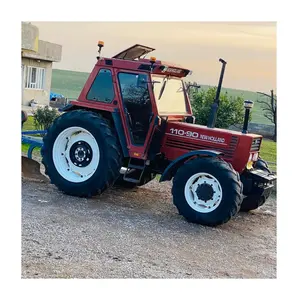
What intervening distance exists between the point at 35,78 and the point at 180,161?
584 inches

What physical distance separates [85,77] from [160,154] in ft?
4.53

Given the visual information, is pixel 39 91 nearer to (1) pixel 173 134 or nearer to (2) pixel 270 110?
(2) pixel 270 110

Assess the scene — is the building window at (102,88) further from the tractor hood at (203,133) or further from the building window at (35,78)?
the building window at (35,78)

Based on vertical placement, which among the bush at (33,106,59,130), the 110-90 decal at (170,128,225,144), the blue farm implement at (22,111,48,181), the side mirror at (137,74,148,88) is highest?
the side mirror at (137,74,148,88)

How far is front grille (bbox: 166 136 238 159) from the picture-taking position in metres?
6.36

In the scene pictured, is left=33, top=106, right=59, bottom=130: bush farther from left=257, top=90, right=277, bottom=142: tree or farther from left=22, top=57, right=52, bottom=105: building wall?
left=22, top=57, right=52, bottom=105: building wall

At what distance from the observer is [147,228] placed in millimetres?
5867

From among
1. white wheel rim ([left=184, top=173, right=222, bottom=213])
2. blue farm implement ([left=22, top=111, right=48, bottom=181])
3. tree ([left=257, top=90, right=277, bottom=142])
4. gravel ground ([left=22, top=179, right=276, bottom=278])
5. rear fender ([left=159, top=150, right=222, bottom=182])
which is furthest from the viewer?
tree ([left=257, top=90, right=277, bottom=142])

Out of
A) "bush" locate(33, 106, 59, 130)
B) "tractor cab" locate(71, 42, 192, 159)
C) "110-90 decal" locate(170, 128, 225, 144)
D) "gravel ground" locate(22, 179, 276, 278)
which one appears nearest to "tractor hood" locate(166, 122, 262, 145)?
"110-90 decal" locate(170, 128, 225, 144)

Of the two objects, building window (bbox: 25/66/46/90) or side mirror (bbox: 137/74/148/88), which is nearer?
side mirror (bbox: 137/74/148/88)

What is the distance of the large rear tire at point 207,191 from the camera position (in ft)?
19.4

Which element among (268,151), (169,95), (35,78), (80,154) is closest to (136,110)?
(169,95)

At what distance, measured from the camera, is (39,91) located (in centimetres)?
2000

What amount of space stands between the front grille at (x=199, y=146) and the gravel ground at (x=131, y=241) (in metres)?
0.82
